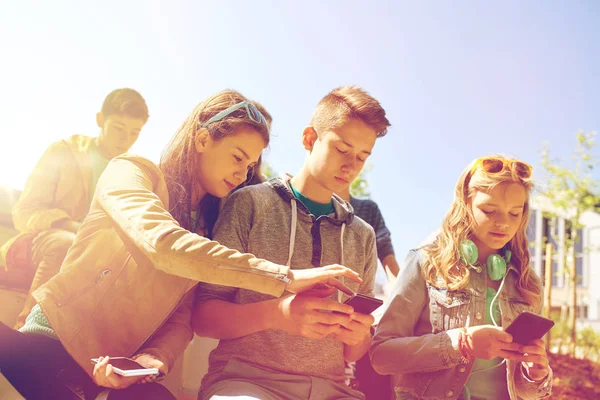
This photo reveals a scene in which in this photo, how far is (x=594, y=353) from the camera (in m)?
9.90

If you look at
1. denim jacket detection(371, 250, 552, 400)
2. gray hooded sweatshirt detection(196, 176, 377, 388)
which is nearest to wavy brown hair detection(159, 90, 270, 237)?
gray hooded sweatshirt detection(196, 176, 377, 388)

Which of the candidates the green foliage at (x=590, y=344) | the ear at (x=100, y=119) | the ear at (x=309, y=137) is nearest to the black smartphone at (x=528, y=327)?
the ear at (x=309, y=137)

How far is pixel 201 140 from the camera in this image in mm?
2311

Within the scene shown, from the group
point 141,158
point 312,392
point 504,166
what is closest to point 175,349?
point 312,392

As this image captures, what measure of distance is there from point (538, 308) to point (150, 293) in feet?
6.53

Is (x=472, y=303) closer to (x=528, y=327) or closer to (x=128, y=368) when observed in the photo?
(x=528, y=327)

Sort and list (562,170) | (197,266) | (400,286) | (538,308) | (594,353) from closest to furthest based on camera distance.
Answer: (197,266), (400,286), (538,308), (594,353), (562,170)

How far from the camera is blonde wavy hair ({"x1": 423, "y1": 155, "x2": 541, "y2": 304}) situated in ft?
8.35

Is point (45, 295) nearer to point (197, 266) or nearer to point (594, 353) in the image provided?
point (197, 266)

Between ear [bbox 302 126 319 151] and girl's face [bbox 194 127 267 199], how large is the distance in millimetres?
330

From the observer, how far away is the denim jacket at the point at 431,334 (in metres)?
2.29

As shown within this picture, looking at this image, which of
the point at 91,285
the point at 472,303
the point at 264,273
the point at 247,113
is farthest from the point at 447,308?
the point at 91,285

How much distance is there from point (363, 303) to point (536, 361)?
893 millimetres

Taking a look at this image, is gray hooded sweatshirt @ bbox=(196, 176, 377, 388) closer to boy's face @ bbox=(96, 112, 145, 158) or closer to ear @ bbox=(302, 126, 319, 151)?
ear @ bbox=(302, 126, 319, 151)
